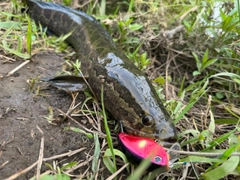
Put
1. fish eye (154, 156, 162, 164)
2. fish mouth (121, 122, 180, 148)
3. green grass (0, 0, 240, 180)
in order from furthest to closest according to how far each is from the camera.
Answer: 1. green grass (0, 0, 240, 180)
2. fish mouth (121, 122, 180, 148)
3. fish eye (154, 156, 162, 164)

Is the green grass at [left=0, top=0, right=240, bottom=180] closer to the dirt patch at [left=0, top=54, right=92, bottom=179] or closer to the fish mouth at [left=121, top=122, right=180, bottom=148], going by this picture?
the fish mouth at [left=121, top=122, right=180, bottom=148]

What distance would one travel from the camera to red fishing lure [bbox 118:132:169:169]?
2.02 metres

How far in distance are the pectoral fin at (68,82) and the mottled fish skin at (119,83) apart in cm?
A: 10

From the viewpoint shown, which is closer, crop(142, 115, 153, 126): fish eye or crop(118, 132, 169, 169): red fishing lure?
crop(118, 132, 169, 169): red fishing lure

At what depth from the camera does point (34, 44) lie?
341 centimetres

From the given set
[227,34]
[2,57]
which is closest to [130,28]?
[227,34]

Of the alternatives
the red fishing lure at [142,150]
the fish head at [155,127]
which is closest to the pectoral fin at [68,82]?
the fish head at [155,127]

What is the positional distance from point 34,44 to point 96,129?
1441 millimetres

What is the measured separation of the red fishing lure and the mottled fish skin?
0.13 metres

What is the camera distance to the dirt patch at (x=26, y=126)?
2.11 metres

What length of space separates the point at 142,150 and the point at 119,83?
74 centimetres

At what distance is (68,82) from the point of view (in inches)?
113

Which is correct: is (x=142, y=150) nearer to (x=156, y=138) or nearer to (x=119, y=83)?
(x=156, y=138)

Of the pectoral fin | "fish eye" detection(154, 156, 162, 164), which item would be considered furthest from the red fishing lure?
the pectoral fin
